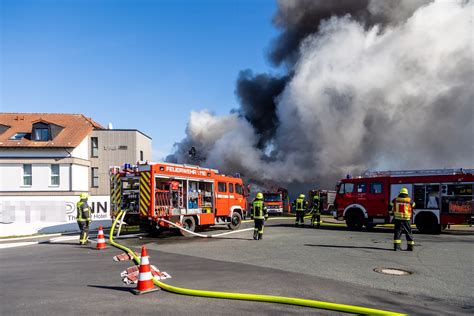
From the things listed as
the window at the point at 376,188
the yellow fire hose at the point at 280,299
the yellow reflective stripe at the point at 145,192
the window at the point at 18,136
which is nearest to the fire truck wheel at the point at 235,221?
the yellow reflective stripe at the point at 145,192

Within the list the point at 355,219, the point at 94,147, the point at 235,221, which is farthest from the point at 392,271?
the point at 94,147

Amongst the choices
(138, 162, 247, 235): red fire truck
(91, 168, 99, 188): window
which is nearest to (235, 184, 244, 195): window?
(138, 162, 247, 235): red fire truck

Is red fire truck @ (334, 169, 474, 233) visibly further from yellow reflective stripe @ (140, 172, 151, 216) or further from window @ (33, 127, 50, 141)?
window @ (33, 127, 50, 141)

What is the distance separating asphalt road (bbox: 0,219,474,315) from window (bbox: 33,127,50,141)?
15186 millimetres

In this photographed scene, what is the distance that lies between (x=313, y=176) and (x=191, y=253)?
21.6m

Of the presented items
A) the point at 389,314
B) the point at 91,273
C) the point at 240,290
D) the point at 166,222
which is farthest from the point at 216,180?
the point at 389,314

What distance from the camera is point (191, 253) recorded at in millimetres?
10203

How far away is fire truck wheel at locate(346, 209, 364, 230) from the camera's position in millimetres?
17156

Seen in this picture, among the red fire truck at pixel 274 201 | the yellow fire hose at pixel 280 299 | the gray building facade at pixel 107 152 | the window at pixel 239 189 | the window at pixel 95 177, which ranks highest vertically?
the gray building facade at pixel 107 152

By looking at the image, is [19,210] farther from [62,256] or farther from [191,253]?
A: [191,253]

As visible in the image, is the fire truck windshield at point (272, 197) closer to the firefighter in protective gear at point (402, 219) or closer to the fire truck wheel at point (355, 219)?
the fire truck wheel at point (355, 219)

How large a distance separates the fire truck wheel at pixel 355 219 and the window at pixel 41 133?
19005 mm

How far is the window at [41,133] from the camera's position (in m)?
25.5

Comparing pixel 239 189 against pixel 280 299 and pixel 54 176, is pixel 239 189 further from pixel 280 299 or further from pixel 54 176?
pixel 280 299
